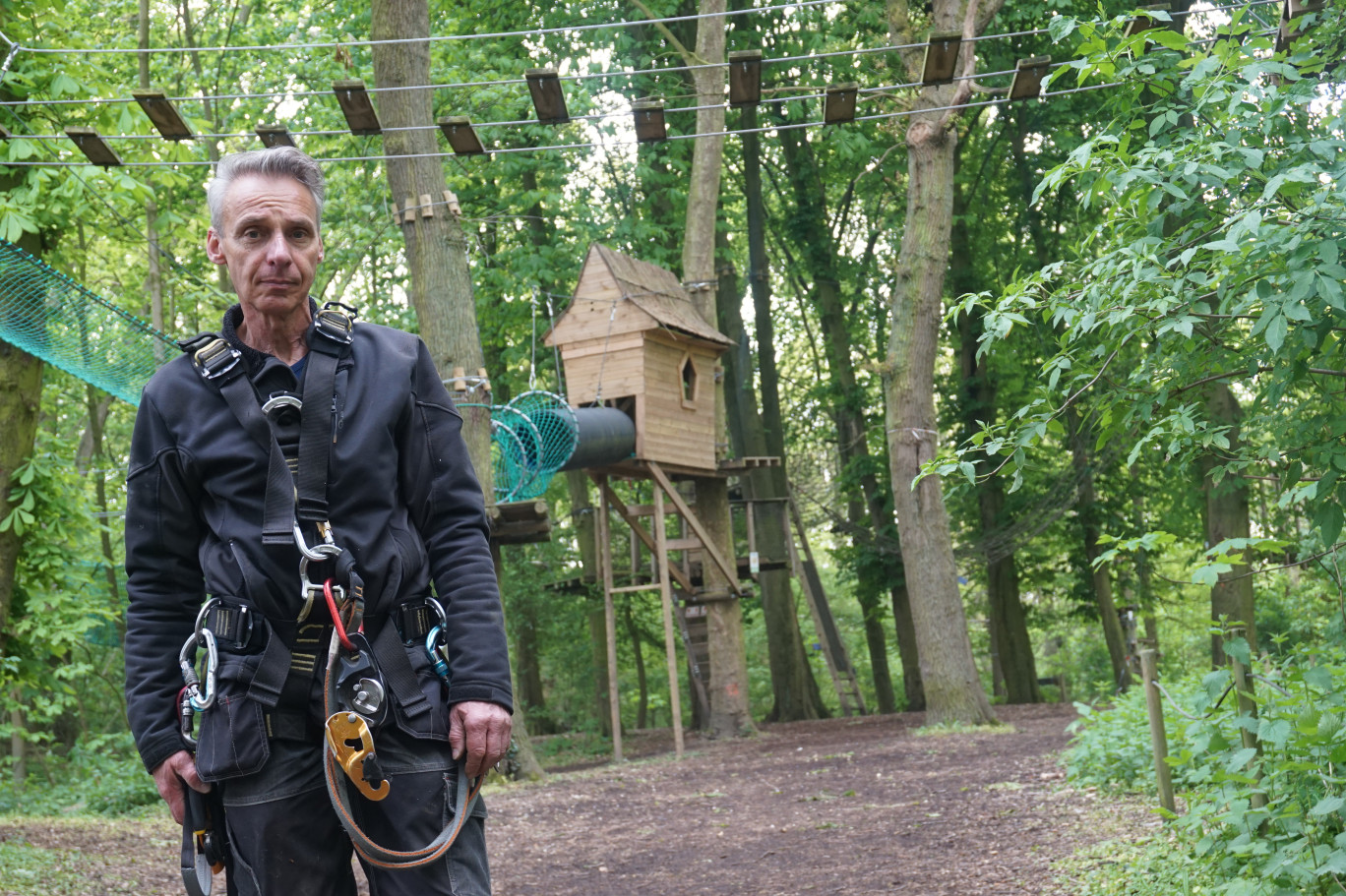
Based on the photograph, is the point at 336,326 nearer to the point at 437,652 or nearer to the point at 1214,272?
the point at 437,652

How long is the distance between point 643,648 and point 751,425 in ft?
40.8

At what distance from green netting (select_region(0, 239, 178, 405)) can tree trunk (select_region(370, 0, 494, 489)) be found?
2529mm

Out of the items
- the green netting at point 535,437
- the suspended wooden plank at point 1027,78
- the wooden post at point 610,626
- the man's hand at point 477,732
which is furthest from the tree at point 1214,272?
the wooden post at point 610,626

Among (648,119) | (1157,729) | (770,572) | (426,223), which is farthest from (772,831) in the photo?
(770,572)

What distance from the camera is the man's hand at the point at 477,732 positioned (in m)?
2.47

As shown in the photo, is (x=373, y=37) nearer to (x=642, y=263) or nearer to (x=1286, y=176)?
(x=642, y=263)

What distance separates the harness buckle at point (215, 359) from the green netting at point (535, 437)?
31.7 feet

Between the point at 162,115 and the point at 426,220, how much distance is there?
2.77 m

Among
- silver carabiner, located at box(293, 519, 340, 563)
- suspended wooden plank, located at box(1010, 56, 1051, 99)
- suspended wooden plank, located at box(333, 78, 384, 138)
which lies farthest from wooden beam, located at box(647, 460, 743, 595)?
silver carabiner, located at box(293, 519, 340, 563)

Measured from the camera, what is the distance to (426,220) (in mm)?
10773

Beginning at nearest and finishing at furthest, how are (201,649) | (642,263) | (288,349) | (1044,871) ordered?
(201,649), (288,349), (1044,871), (642,263)

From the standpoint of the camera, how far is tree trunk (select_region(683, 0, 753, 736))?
1639cm

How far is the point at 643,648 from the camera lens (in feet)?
105

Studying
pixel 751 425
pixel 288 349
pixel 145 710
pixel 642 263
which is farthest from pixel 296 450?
pixel 751 425
